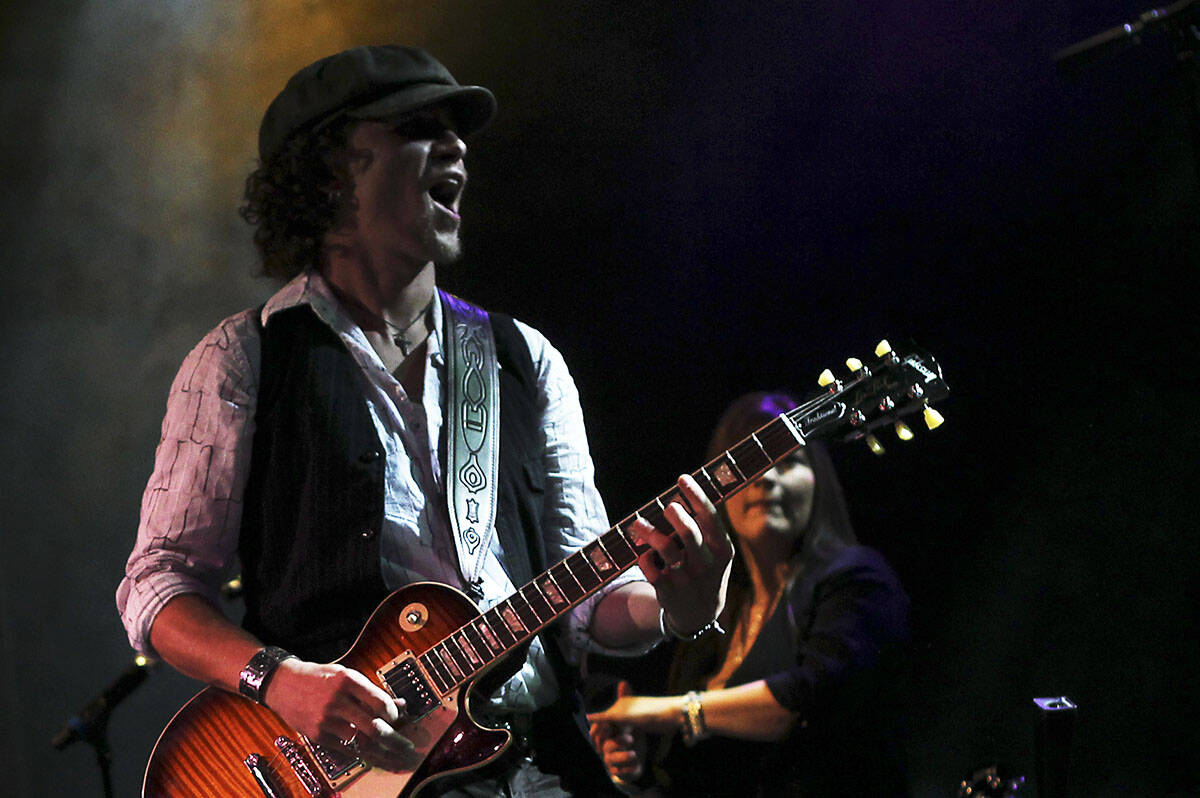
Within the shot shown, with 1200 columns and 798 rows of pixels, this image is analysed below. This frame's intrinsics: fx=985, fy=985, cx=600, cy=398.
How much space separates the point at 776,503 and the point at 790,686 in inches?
20.6

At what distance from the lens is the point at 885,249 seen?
2.59 metres

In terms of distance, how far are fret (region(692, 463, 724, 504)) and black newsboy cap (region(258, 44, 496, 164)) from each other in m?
1.03

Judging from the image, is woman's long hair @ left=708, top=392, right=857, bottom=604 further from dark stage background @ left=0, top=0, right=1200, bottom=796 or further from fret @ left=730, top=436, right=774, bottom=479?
fret @ left=730, top=436, right=774, bottom=479

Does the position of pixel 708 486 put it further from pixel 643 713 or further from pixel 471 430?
pixel 643 713

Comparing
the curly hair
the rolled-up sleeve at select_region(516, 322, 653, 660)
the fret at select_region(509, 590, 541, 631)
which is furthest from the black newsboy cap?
the fret at select_region(509, 590, 541, 631)

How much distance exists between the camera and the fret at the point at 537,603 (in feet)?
6.26

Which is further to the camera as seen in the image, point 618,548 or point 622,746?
point 622,746

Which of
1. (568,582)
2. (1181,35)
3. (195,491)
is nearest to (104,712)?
(195,491)

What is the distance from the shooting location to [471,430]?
215 cm

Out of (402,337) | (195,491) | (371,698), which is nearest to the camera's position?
(371,698)

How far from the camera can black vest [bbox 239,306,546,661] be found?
1944 mm

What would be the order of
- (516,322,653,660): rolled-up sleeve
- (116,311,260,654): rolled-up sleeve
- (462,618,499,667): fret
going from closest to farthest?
(462,618,499,667): fret
(116,311,260,654): rolled-up sleeve
(516,322,653,660): rolled-up sleeve

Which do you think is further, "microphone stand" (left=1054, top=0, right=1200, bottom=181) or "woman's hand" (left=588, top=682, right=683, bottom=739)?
"woman's hand" (left=588, top=682, right=683, bottom=739)

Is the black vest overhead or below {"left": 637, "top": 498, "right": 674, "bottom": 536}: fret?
overhead
